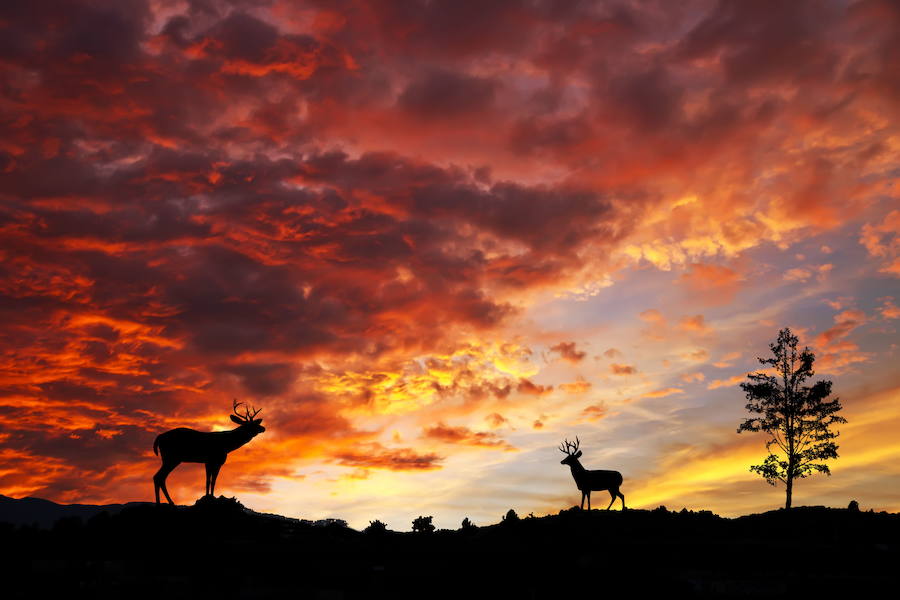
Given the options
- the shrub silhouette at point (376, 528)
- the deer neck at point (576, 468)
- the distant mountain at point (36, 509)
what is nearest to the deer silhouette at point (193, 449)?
the shrub silhouette at point (376, 528)

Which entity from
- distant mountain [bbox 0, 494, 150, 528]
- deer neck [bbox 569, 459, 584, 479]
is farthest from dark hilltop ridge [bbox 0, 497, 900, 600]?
distant mountain [bbox 0, 494, 150, 528]

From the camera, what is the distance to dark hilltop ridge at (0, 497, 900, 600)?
1612 cm

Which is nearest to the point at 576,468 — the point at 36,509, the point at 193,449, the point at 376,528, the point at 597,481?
the point at 597,481

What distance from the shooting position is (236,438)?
28906 mm

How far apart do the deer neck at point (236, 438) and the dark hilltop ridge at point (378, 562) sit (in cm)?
218

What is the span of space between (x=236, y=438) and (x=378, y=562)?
12044 millimetres

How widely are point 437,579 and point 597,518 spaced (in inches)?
755

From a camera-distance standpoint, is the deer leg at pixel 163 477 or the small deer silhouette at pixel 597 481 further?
the small deer silhouette at pixel 597 481

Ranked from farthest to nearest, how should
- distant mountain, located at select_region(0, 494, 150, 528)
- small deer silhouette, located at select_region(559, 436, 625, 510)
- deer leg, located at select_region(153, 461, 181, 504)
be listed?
distant mountain, located at select_region(0, 494, 150, 528), small deer silhouette, located at select_region(559, 436, 625, 510), deer leg, located at select_region(153, 461, 181, 504)

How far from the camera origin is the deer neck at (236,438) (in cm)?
2844

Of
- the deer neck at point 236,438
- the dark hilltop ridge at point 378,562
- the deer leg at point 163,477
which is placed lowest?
the dark hilltop ridge at point 378,562

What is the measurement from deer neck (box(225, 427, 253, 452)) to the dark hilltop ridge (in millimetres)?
2182

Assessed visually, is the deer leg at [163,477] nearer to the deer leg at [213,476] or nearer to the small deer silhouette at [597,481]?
the deer leg at [213,476]

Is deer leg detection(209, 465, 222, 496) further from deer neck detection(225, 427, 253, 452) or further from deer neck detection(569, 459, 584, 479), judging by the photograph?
deer neck detection(569, 459, 584, 479)
